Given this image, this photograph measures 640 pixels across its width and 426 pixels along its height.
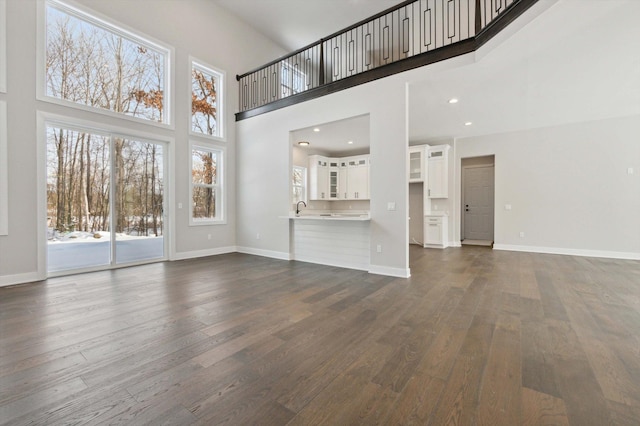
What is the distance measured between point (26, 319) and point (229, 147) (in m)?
4.72

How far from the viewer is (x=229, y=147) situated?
6.49 metres

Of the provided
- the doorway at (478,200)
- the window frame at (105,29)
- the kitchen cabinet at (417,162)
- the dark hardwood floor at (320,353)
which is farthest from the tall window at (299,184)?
the doorway at (478,200)

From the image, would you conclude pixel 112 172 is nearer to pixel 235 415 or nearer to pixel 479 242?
pixel 235 415

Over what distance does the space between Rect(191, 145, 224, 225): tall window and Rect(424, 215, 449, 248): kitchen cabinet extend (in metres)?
5.39

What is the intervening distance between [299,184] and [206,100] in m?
3.27

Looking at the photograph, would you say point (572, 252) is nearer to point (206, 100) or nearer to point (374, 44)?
point (374, 44)

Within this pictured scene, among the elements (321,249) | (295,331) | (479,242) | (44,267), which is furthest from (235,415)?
(479,242)

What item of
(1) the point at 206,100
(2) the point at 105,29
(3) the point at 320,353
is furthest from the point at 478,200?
(2) the point at 105,29

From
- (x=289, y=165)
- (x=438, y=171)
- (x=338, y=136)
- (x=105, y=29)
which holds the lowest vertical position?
(x=289, y=165)

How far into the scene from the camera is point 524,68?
381 cm

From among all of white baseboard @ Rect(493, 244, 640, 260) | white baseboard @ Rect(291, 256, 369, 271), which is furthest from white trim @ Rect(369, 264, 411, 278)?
white baseboard @ Rect(493, 244, 640, 260)

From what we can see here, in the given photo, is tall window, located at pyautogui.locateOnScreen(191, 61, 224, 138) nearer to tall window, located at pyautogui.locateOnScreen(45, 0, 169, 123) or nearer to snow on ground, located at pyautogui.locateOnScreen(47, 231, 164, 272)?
tall window, located at pyautogui.locateOnScreen(45, 0, 169, 123)

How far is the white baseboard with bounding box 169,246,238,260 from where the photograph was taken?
5.59m

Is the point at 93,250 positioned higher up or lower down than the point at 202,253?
higher up
